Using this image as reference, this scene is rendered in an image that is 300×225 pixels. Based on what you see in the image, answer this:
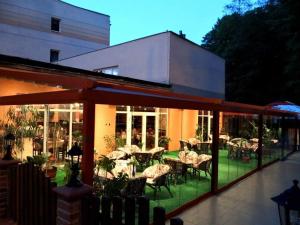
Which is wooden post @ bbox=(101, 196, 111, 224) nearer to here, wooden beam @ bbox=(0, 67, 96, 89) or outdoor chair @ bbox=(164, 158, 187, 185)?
wooden beam @ bbox=(0, 67, 96, 89)

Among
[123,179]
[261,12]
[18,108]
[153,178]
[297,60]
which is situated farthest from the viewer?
[261,12]

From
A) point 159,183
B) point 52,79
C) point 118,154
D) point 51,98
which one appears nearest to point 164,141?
point 118,154

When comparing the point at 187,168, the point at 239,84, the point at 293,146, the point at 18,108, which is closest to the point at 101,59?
the point at 18,108

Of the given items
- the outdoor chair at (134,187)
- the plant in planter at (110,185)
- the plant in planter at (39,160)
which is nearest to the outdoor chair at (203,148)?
the outdoor chair at (134,187)

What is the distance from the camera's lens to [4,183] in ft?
18.0

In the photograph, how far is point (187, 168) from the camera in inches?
360

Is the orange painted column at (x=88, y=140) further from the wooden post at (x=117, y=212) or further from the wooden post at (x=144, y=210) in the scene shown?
the wooden post at (x=144, y=210)

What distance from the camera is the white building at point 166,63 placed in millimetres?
15633

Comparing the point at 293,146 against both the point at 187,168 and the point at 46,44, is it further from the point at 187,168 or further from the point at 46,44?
the point at 46,44

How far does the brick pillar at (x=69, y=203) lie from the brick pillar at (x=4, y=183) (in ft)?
6.49

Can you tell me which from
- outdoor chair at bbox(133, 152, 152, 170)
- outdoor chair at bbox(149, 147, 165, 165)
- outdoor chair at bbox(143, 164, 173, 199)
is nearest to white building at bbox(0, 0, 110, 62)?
outdoor chair at bbox(149, 147, 165, 165)

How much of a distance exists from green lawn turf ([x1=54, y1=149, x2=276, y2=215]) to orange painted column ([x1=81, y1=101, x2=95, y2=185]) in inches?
104

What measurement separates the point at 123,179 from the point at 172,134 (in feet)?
19.8

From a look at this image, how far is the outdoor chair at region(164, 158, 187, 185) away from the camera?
809 centimetres
